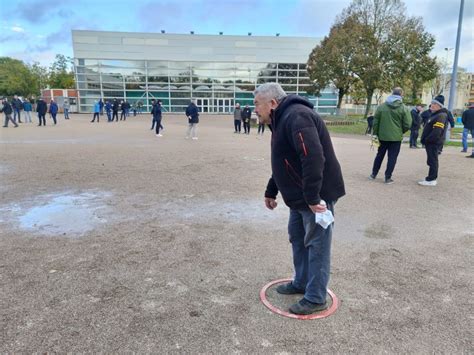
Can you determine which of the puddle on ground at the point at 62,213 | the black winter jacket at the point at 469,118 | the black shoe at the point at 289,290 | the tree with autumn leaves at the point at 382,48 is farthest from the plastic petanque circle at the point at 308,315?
the tree with autumn leaves at the point at 382,48

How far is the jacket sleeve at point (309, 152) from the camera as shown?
2.64m

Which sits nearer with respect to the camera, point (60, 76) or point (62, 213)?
point (62, 213)

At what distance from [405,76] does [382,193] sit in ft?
84.7

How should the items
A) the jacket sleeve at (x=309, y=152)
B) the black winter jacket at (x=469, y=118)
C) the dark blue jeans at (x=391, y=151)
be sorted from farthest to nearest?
1. the black winter jacket at (x=469, y=118)
2. the dark blue jeans at (x=391, y=151)
3. the jacket sleeve at (x=309, y=152)

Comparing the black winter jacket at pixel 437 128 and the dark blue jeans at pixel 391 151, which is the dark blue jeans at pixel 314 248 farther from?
the black winter jacket at pixel 437 128

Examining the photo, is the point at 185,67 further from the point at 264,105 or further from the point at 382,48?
the point at 264,105

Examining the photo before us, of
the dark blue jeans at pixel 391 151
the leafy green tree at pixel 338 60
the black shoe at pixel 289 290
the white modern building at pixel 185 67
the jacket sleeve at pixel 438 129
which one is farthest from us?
the white modern building at pixel 185 67

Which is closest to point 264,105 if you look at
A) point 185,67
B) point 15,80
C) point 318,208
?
point 318,208

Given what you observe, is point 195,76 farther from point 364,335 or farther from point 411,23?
point 364,335

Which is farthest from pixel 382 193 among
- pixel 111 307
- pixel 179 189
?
pixel 111 307

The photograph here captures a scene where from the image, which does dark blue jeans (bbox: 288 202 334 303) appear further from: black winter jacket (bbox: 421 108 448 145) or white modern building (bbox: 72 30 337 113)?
white modern building (bbox: 72 30 337 113)

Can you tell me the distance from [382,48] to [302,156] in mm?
29673

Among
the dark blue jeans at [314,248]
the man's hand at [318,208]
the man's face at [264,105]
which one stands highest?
the man's face at [264,105]

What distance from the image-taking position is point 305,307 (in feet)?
9.92
